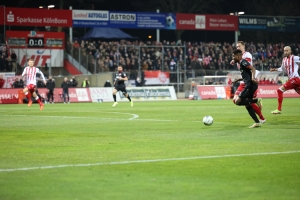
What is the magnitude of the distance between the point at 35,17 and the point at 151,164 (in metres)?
49.2

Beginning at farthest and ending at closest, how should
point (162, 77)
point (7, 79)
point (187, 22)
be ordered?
1. point (187, 22)
2. point (162, 77)
3. point (7, 79)

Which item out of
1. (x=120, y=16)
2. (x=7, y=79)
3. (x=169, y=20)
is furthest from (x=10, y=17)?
(x=169, y=20)

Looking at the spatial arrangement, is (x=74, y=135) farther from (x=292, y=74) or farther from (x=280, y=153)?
(x=292, y=74)

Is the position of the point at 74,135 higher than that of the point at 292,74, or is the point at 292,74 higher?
the point at 292,74

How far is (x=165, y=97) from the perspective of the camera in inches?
2048

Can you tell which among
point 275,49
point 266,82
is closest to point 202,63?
point 266,82

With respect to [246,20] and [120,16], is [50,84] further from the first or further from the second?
[246,20]

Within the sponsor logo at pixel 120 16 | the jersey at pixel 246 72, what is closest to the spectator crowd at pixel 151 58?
the sponsor logo at pixel 120 16

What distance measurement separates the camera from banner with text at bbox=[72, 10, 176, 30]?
6059cm

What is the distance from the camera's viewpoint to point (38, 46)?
176 feet

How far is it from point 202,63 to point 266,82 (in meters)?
6.68

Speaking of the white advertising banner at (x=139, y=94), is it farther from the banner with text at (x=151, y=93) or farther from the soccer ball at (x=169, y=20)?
the soccer ball at (x=169, y=20)

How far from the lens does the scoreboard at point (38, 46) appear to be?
51844mm

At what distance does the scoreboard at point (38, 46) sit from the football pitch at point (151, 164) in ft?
117
